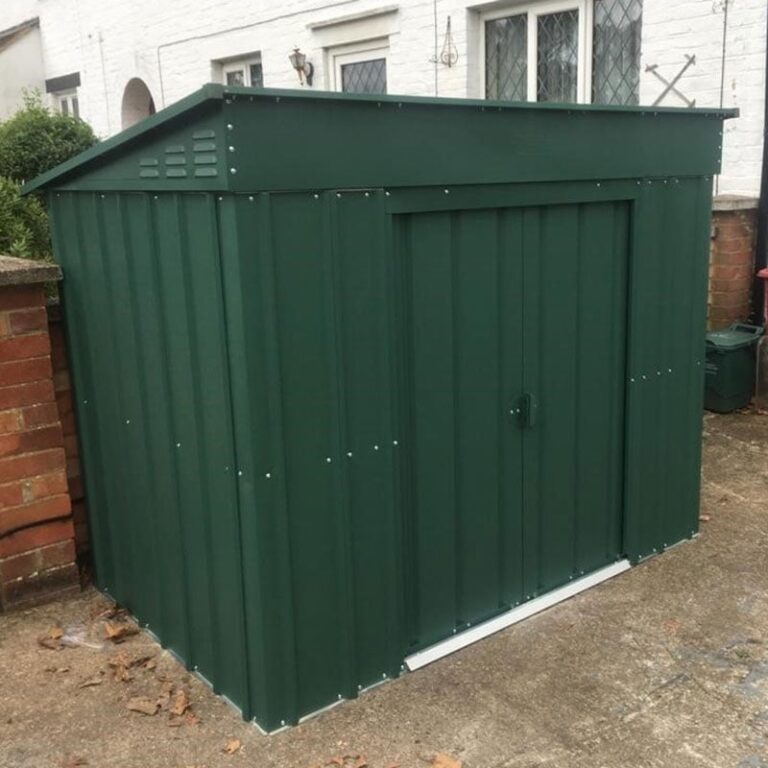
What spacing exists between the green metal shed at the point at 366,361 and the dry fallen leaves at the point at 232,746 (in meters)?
0.11

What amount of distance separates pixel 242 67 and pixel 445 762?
367 inches

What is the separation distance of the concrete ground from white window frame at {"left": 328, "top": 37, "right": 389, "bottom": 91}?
20.8 ft

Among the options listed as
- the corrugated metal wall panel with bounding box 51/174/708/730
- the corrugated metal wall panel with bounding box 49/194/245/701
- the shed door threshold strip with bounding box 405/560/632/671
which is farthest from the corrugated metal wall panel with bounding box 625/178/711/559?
the corrugated metal wall panel with bounding box 49/194/245/701

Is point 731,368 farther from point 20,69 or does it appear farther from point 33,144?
point 20,69

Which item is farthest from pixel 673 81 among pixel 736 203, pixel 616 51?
pixel 736 203

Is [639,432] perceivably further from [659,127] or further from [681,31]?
[681,31]

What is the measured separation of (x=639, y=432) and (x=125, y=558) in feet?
7.54

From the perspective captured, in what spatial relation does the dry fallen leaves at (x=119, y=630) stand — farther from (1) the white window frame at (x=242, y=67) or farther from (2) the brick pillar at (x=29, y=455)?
(1) the white window frame at (x=242, y=67)

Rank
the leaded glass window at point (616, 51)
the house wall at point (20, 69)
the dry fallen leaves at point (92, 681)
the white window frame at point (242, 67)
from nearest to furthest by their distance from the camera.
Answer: the dry fallen leaves at point (92, 681)
the leaded glass window at point (616, 51)
the white window frame at point (242, 67)
the house wall at point (20, 69)

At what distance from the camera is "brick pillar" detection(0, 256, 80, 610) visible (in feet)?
12.1

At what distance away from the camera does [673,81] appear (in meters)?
6.54

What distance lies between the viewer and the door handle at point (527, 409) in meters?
3.64

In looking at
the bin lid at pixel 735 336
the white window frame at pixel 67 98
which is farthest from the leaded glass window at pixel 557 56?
the white window frame at pixel 67 98

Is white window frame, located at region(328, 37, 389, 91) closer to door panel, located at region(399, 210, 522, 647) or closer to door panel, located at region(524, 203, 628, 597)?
door panel, located at region(524, 203, 628, 597)
